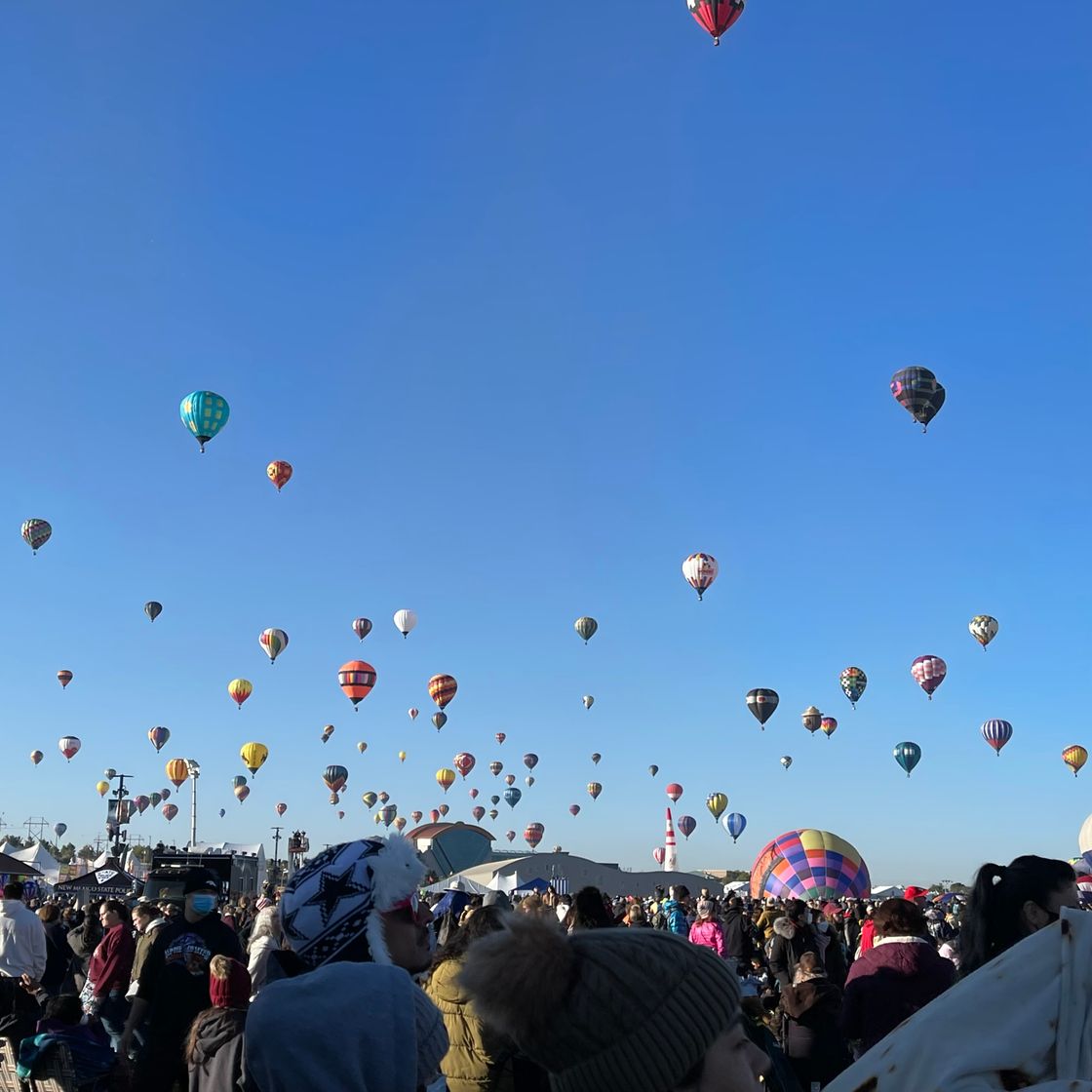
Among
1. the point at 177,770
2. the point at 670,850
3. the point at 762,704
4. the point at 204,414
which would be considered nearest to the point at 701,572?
the point at 762,704

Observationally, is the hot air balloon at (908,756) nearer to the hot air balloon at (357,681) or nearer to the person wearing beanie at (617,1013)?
the hot air balloon at (357,681)

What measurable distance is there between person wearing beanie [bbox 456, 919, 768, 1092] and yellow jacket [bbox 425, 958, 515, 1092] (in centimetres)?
225

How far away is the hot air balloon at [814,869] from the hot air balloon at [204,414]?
75.6ft

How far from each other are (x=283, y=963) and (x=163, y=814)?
85300mm

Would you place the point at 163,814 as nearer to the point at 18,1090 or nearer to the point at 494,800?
the point at 494,800

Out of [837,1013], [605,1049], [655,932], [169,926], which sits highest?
[655,932]

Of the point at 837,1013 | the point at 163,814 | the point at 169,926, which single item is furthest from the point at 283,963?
the point at 163,814

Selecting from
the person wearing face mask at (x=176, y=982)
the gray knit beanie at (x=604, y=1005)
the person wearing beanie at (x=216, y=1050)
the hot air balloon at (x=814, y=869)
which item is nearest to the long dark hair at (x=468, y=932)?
the person wearing beanie at (x=216, y=1050)

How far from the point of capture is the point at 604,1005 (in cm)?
160

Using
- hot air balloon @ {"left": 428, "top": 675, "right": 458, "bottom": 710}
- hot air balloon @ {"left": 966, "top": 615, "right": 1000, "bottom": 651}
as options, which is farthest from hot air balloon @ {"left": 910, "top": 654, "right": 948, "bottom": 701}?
hot air balloon @ {"left": 428, "top": 675, "right": 458, "bottom": 710}

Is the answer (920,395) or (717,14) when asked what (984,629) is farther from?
(717,14)

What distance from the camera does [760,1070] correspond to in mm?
1629

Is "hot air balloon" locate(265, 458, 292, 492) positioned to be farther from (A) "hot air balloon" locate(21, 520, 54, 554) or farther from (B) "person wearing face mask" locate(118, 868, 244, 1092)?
(B) "person wearing face mask" locate(118, 868, 244, 1092)

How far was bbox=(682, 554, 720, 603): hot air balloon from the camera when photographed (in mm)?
40656
